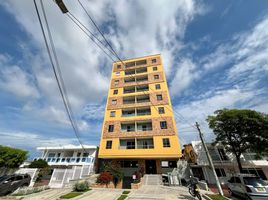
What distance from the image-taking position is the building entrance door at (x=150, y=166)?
21.0 meters

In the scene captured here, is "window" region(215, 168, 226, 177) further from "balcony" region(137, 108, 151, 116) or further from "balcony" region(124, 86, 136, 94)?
"balcony" region(124, 86, 136, 94)

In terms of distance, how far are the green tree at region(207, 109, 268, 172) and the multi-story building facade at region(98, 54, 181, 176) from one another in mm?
7694

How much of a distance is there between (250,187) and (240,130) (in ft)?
46.0

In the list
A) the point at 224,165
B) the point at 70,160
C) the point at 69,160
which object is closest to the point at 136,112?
the point at 70,160

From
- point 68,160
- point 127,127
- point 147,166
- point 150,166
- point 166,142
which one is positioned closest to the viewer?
point 166,142

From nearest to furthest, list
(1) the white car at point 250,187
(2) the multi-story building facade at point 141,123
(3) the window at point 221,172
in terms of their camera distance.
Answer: (1) the white car at point 250,187 < (2) the multi-story building facade at point 141,123 < (3) the window at point 221,172

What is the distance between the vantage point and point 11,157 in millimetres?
19672

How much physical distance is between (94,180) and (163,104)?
1610 cm

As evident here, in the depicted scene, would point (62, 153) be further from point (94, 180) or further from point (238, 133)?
point (238, 133)

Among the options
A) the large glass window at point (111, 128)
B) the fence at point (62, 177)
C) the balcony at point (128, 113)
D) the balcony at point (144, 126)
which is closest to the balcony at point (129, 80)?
the balcony at point (128, 113)

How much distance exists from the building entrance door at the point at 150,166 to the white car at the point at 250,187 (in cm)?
1193

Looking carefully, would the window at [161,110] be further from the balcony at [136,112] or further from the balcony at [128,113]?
the balcony at [128,113]

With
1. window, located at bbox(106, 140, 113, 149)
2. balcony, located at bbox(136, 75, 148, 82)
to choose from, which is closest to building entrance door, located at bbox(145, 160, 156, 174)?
window, located at bbox(106, 140, 113, 149)

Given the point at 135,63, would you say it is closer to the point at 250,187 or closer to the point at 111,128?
the point at 111,128
